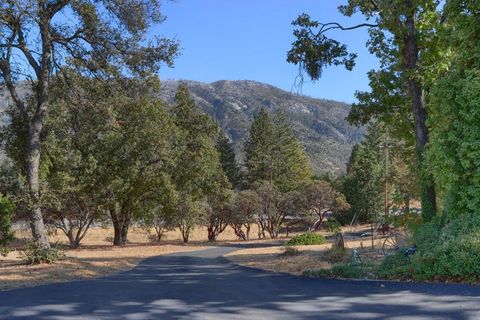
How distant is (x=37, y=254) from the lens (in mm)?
13430

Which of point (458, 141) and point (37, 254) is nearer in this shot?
point (458, 141)

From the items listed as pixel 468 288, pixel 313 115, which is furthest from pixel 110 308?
pixel 313 115

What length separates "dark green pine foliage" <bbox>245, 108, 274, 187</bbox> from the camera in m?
62.4

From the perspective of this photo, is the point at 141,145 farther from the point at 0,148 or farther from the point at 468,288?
the point at 468,288

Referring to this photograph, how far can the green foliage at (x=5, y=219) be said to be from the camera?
47.2 feet

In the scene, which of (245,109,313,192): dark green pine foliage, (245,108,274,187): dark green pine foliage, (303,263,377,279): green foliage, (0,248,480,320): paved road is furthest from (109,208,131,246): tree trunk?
(245,108,274,187): dark green pine foliage

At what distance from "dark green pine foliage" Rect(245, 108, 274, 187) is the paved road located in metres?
52.8

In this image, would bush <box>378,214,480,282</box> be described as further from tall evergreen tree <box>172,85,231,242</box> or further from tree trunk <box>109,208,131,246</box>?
tall evergreen tree <box>172,85,231,242</box>

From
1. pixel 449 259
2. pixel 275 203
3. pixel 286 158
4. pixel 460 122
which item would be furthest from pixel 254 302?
pixel 286 158

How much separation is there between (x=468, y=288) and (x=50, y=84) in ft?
45.5

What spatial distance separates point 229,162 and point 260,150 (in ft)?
17.1

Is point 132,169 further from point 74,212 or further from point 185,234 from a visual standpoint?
point 185,234

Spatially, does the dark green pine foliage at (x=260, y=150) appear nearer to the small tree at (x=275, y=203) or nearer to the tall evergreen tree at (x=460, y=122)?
the small tree at (x=275, y=203)

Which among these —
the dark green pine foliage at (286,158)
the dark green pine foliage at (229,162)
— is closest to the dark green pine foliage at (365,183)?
the dark green pine foliage at (286,158)
